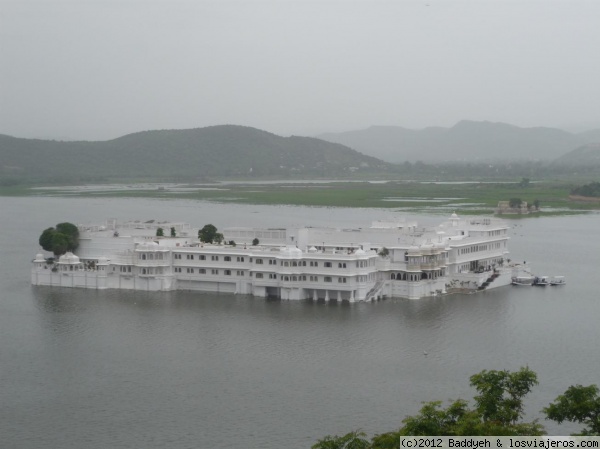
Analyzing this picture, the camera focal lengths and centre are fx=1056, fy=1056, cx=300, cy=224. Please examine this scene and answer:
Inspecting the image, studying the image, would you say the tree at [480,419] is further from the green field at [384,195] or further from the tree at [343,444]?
the green field at [384,195]

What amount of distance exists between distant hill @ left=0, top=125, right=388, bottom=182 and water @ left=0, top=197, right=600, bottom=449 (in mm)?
105298

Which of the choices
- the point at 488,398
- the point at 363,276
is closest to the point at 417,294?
the point at 363,276

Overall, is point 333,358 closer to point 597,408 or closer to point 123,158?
point 597,408

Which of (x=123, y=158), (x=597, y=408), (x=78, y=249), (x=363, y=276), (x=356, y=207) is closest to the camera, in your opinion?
(x=597, y=408)

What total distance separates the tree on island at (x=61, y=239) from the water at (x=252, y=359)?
1537mm

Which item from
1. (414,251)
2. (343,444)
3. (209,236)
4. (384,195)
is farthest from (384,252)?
(384,195)

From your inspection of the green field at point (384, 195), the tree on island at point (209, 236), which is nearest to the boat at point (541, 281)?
the tree on island at point (209, 236)

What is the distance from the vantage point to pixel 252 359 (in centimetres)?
2488

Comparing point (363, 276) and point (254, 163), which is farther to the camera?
point (254, 163)

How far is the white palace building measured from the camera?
3306 centimetres

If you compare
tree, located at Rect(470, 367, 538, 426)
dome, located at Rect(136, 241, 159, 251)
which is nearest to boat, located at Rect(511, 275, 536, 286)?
dome, located at Rect(136, 241, 159, 251)

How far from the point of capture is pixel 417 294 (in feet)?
109

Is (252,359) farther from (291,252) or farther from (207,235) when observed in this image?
(207,235)

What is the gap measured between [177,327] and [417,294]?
8.41m
